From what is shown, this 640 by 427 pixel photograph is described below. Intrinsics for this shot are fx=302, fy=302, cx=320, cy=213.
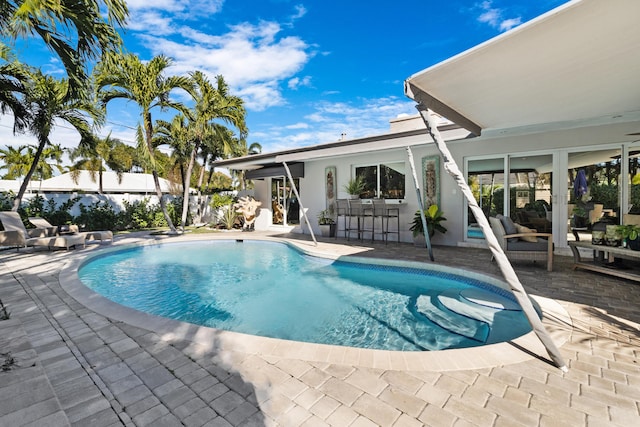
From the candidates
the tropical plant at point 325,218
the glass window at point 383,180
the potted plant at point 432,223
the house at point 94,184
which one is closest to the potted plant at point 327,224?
the tropical plant at point 325,218

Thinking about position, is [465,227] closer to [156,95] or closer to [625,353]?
[625,353]

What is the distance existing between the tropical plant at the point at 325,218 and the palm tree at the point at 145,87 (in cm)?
667

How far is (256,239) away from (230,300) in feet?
18.5

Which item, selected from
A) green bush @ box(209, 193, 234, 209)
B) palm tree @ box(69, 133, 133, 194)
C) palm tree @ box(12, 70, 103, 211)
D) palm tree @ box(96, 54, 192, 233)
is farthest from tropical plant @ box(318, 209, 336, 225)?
palm tree @ box(69, 133, 133, 194)

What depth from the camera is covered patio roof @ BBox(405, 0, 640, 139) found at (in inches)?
93.7

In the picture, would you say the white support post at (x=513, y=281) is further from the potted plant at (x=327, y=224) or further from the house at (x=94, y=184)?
the house at (x=94, y=184)

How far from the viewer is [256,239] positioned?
36.4 ft

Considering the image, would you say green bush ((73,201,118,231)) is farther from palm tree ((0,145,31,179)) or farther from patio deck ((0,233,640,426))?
palm tree ((0,145,31,179))

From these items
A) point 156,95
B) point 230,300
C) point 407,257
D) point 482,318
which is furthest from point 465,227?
point 156,95

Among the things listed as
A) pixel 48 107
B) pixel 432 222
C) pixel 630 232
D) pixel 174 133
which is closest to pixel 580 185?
pixel 630 232

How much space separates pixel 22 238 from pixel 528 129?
1307cm

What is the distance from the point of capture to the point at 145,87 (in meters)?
10.7

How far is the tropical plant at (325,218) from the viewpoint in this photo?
38.2 feet

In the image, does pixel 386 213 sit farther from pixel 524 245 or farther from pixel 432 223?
pixel 524 245
